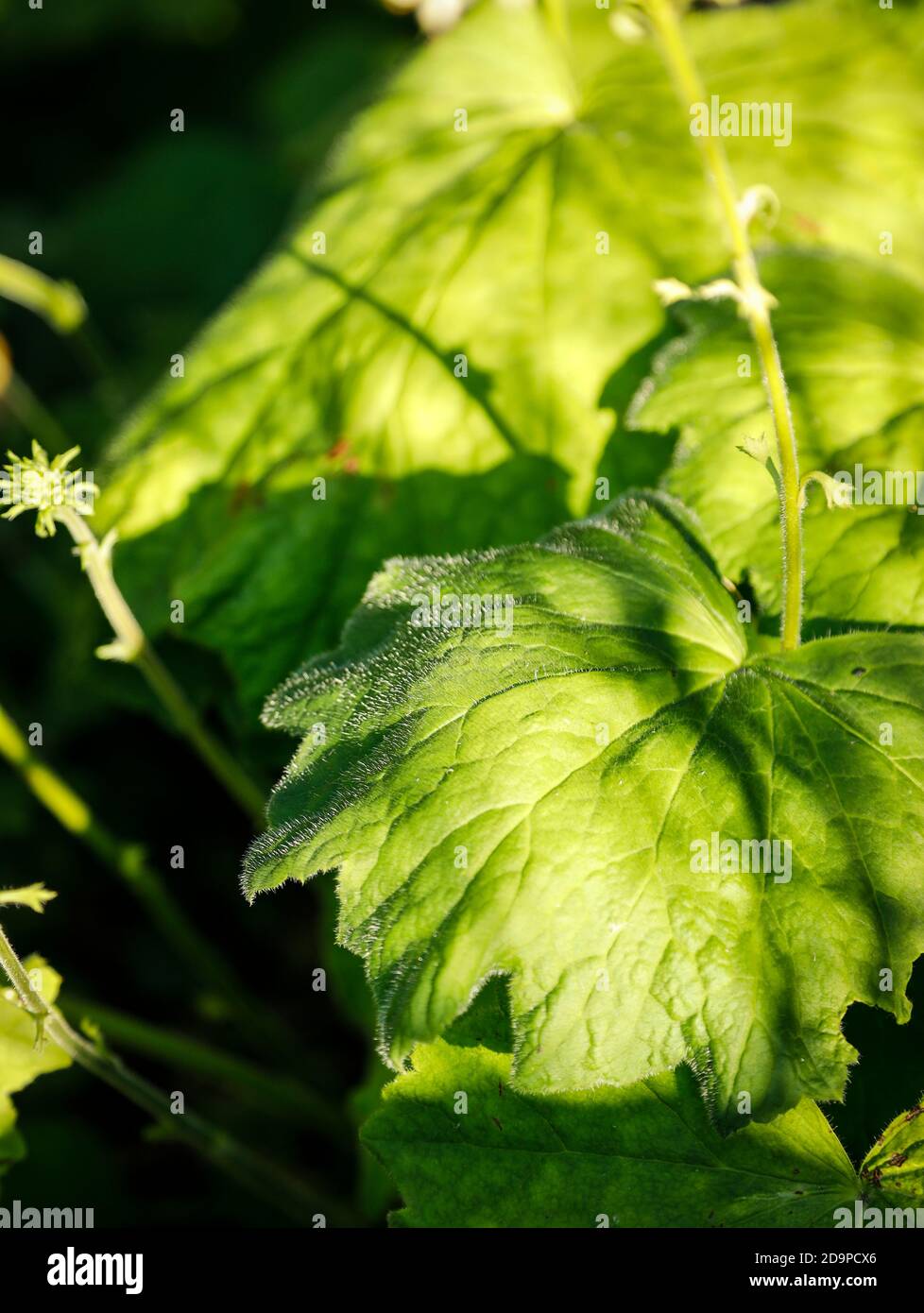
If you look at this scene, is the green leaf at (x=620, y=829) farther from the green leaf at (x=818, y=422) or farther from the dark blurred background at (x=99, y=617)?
the dark blurred background at (x=99, y=617)

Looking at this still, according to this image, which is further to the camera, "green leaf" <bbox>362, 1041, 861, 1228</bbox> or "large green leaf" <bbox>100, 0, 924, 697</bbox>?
"large green leaf" <bbox>100, 0, 924, 697</bbox>

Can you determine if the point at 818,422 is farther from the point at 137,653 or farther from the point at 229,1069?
the point at 229,1069

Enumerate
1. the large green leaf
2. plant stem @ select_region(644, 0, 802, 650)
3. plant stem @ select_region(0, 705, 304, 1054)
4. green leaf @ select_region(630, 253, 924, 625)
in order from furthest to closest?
1. plant stem @ select_region(0, 705, 304, 1054)
2. the large green leaf
3. green leaf @ select_region(630, 253, 924, 625)
4. plant stem @ select_region(644, 0, 802, 650)

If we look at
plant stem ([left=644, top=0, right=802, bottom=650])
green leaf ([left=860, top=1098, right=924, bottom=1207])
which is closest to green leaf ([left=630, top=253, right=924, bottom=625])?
plant stem ([left=644, top=0, right=802, bottom=650])

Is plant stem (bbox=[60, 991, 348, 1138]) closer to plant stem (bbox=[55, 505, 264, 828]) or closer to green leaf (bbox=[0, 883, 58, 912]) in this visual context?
plant stem (bbox=[55, 505, 264, 828])

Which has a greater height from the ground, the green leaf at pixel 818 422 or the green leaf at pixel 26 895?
the green leaf at pixel 818 422

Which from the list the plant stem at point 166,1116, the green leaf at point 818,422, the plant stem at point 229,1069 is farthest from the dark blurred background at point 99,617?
the green leaf at point 818,422

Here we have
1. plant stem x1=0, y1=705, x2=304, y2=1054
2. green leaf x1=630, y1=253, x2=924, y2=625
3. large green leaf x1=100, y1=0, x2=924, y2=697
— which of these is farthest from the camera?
plant stem x1=0, y1=705, x2=304, y2=1054
